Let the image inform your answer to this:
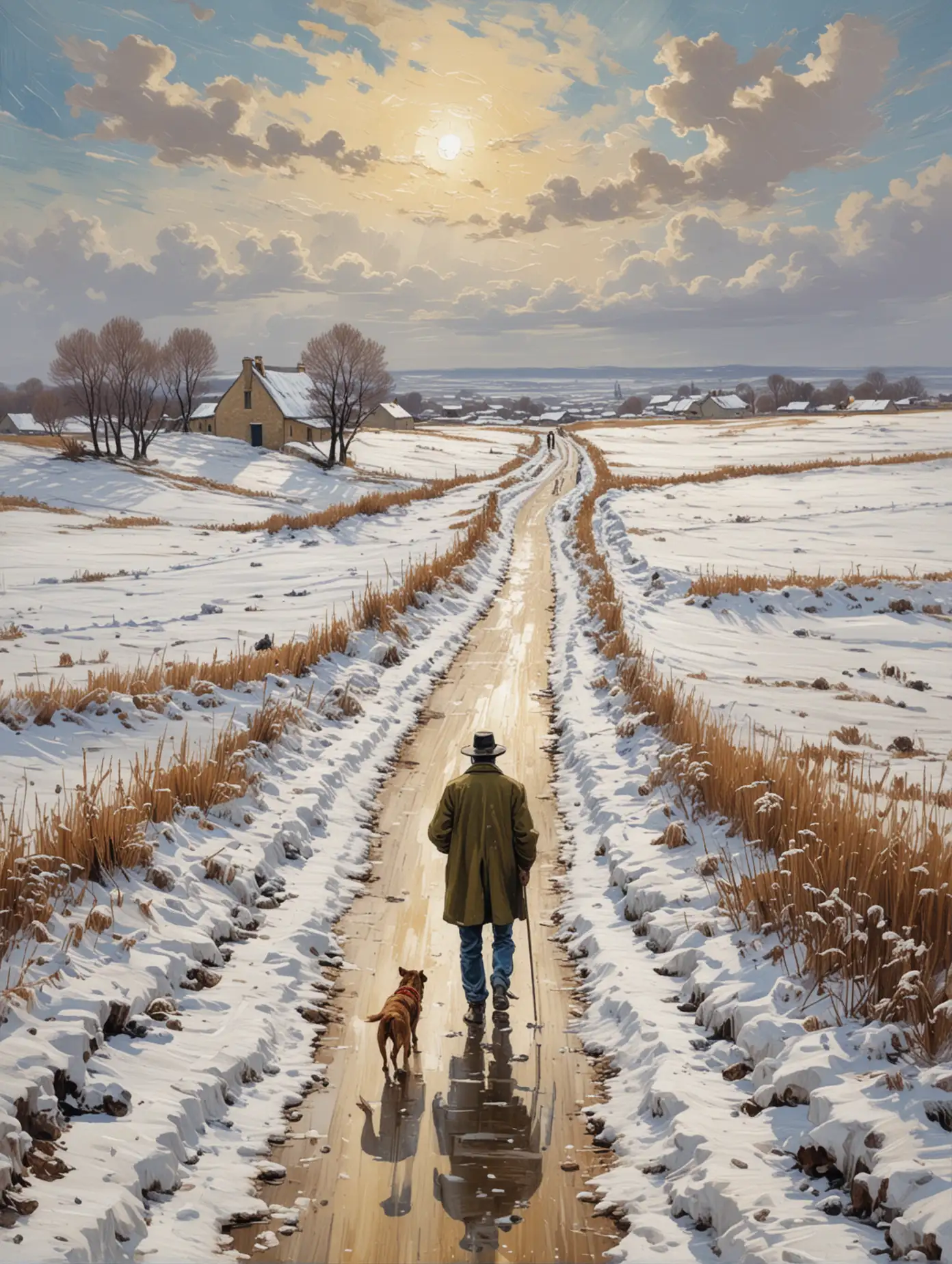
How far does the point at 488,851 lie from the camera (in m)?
6.70

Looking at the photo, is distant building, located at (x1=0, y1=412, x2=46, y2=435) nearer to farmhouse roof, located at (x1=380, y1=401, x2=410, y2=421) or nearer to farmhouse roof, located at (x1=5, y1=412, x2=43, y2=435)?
farmhouse roof, located at (x1=5, y1=412, x2=43, y2=435)

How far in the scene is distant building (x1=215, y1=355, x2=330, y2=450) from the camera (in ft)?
263

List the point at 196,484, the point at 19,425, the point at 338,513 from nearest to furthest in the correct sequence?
the point at 338,513
the point at 196,484
the point at 19,425

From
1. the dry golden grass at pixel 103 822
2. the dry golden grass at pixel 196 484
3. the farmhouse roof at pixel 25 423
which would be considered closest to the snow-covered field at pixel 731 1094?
the dry golden grass at pixel 103 822

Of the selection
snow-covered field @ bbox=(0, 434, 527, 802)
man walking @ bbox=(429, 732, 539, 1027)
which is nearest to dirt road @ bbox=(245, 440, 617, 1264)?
man walking @ bbox=(429, 732, 539, 1027)

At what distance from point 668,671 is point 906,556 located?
14.5 metres

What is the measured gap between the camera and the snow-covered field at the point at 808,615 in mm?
12852

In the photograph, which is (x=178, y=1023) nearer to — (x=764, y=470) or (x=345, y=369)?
(x=764, y=470)

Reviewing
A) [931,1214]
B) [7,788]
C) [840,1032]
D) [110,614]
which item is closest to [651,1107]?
[840,1032]

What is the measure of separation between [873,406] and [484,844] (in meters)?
191

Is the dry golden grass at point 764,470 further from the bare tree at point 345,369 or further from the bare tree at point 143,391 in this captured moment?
the bare tree at point 143,391

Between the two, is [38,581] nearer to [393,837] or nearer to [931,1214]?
[393,837]

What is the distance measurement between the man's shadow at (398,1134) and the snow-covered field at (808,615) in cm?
624

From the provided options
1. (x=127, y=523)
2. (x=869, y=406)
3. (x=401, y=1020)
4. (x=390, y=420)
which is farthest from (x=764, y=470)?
(x=869, y=406)
